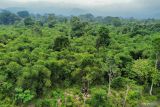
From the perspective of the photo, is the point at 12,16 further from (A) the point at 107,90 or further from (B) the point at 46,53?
(A) the point at 107,90

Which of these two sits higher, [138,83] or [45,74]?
[45,74]

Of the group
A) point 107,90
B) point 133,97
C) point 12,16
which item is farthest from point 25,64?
point 12,16

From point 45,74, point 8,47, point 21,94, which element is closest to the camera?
point 21,94

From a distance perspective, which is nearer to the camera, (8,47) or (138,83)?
(138,83)

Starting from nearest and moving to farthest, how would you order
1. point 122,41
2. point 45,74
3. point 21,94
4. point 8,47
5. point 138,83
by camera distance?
point 21,94
point 45,74
point 138,83
point 8,47
point 122,41

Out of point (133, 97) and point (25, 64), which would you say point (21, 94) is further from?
point (133, 97)

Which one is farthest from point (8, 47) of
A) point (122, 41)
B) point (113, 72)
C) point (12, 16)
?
point (12, 16)

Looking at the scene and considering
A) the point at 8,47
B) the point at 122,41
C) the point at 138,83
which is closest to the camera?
the point at 138,83

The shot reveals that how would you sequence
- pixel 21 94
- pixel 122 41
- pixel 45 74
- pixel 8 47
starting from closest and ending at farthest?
pixel 21 94
pixel 45 74
pixel 8 47
pixel 122 41

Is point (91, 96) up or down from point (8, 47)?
down
